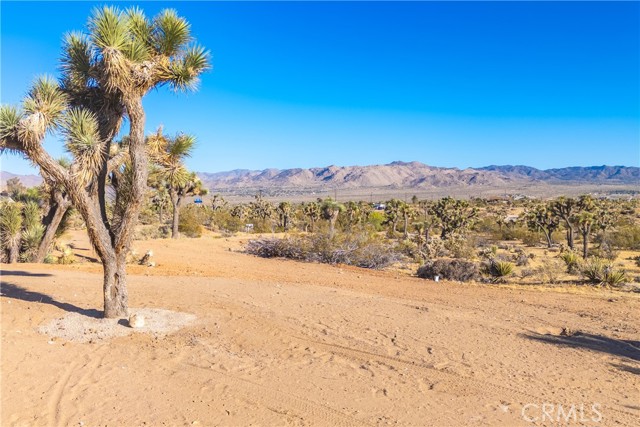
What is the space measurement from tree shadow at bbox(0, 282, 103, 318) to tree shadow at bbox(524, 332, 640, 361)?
8.73m

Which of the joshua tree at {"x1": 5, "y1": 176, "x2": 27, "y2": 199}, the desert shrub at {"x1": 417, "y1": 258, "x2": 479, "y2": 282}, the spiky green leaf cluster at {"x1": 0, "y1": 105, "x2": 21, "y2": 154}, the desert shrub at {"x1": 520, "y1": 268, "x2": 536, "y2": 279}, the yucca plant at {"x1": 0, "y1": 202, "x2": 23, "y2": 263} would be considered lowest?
the desert shrub at {"x1": 520, "y1": 268, "x2": 536, "y2": 279}

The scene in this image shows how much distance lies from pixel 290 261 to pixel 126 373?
13428mm

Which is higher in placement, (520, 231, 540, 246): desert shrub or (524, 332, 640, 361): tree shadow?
(524, 332, 640, 361): tree shadow

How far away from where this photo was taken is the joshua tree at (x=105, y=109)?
7.88m

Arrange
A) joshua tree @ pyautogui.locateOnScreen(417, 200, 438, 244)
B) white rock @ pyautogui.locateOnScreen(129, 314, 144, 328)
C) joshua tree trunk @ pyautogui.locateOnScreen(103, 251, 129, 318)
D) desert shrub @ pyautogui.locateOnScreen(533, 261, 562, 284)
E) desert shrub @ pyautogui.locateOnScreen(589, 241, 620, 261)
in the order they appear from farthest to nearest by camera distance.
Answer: joshua tree @ pyautogui.locateOnScreen(417, 200, 438, 244), desert shrub @ pyautogui.locateOnScreen(589, 241, 620, 261), desert shrub @ pyautogui.locateOnScreen(533, 261, 562, 284), joshua tree trunk @ pyautogui.locateOnScreen(103, 251, 129, 318), white rock @ pyautogui.locateOnScreen(129, 314, 144, 328)

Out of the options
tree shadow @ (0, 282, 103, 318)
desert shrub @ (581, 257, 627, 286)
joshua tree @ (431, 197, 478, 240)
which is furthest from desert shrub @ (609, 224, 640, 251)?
tree shadow @ (0, 282, 103, 318)

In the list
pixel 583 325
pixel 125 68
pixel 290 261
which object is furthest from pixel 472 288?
pixel 125 68

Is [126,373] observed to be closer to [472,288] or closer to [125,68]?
[125,68]

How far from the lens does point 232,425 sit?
517cm

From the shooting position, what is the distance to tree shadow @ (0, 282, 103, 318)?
950 cm

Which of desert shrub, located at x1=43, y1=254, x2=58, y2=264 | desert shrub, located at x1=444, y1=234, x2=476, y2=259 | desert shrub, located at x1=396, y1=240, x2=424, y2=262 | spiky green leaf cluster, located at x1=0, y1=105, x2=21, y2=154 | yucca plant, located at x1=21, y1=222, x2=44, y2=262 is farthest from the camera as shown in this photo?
desert shrub, located at x1=444, y1=234, x2=476, y2=259

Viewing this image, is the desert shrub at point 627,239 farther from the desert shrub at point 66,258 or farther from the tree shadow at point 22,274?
the tree shadow at point 22,274

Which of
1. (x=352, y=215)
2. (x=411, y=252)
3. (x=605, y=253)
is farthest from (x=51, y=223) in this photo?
(x=605, y=253)

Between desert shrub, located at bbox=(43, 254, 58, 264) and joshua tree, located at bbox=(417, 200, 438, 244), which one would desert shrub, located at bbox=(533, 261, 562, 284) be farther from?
desert shrub, located at bbox=(43, 254, 58, 264)
